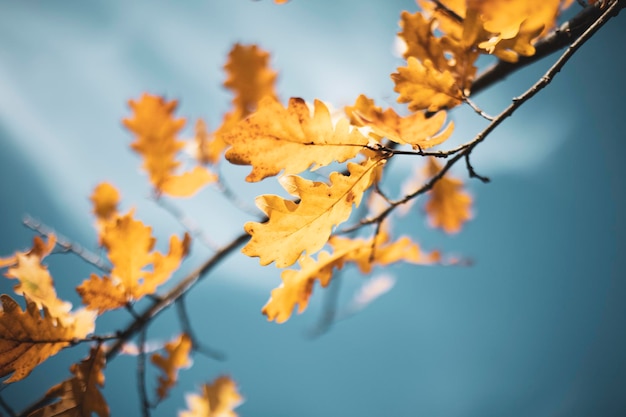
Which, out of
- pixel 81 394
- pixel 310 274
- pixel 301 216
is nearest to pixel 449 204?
pixel 310 274

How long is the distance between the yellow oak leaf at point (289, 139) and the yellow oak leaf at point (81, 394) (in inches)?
28.6

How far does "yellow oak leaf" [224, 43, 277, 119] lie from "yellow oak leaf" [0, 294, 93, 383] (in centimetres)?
103

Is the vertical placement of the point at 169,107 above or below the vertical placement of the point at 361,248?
above

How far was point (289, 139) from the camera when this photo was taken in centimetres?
59

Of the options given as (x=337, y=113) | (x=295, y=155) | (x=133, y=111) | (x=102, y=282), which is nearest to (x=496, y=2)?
(x=295, y=155)

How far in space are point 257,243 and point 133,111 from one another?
118cm

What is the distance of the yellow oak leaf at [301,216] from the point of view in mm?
609

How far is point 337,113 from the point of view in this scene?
113cm

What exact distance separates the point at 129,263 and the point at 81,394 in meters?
0.34

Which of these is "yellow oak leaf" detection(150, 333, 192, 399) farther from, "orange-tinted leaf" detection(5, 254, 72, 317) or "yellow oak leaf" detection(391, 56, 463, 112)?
"yellow oak leaf" detection(391, 56, 463, 112)

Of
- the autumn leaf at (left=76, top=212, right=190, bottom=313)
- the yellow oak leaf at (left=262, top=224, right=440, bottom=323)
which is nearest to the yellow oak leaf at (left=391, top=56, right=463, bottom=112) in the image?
the yellow oak leaf at (left=262, top=224, right=440, bottom=323)

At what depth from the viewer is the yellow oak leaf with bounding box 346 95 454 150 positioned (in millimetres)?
624

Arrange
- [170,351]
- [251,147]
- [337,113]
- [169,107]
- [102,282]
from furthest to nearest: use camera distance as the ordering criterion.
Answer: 1. [169,107]
2. [170,351]
3. [337,113]
4. [102,282]
5. [251,147]

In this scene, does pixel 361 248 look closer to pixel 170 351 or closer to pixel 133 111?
pixel 170 351
